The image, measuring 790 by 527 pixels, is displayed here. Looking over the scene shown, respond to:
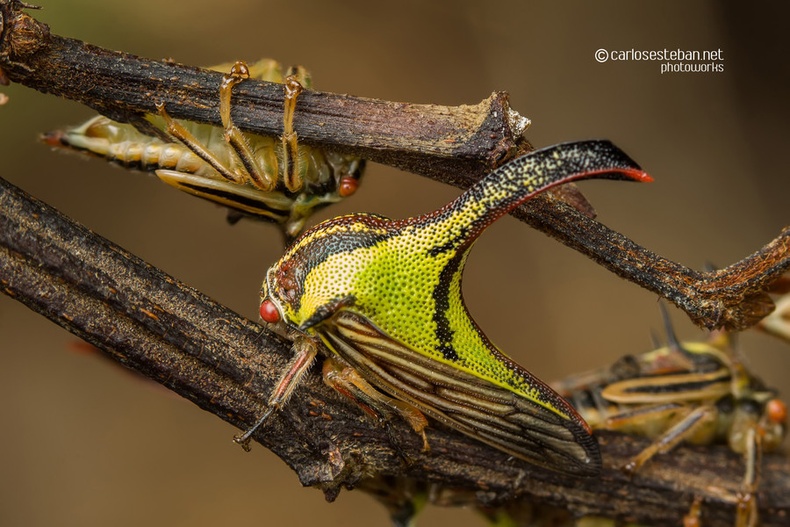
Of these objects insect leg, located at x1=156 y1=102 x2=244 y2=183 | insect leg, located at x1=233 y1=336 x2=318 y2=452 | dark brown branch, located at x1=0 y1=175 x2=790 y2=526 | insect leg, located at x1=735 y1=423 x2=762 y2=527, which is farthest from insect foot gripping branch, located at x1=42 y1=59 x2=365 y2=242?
insect leg, located at x1=735 y1=423 x2=762 y2=527

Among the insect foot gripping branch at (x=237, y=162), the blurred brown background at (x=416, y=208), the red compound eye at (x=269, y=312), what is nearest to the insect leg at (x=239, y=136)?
the insect foot gripping branch at (x=237, y=162)

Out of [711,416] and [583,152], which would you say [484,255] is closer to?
[711,416]

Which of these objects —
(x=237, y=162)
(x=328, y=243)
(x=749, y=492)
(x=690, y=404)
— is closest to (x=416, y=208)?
(x=690, y=404)

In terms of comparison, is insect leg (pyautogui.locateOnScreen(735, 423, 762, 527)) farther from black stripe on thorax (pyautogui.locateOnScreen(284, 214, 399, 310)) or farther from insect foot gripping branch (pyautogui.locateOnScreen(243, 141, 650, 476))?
black stripe on thorax (pyautogui.locateOnScreen(284, 214, 399, 310))

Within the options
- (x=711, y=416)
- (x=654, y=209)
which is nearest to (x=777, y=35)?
(x=654, y=209)

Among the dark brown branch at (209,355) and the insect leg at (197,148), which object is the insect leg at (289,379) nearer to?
the dark brown branch at (209,355)
